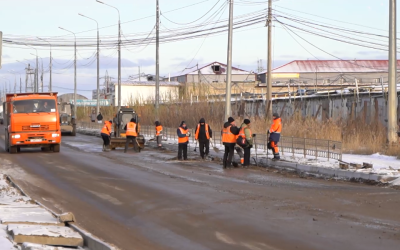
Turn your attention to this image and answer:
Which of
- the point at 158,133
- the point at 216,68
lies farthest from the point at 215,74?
the point at 158,133

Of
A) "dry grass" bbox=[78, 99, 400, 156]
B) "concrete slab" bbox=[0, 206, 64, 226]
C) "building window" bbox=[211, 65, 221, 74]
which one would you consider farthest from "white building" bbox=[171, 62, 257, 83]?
"concrete slab" bbox=[0, 206, 64, 226]

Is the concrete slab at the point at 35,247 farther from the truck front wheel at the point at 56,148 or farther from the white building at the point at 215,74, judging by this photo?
the white building at the point at 215,74

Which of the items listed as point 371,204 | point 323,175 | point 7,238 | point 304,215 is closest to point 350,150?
point 323,175

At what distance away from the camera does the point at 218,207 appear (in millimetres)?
12133

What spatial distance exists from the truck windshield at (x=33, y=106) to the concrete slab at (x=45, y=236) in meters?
21.3

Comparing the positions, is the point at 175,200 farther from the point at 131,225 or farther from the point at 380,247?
the point at 380,247

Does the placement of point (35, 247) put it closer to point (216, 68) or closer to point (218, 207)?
point (218, 207)

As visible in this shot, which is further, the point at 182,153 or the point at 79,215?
the point at 182,153

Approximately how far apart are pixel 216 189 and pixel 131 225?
Answer: 193 inches

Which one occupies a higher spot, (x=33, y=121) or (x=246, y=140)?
(x=33, y=121)

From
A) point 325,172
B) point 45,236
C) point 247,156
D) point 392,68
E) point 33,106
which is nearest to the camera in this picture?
point 45,236

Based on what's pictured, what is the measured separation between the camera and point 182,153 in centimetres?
2744

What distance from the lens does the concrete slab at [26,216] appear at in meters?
9.57

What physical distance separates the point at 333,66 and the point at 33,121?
218ft
